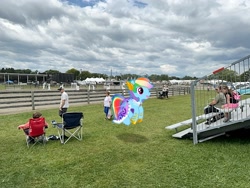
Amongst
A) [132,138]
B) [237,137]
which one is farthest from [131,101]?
[237,137]

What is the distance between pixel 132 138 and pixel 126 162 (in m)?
2.15

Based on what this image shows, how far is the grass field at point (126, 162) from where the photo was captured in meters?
4.08

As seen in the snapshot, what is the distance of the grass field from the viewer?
4.08 meters

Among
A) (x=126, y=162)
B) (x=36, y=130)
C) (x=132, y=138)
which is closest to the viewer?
(x=126, y=162)

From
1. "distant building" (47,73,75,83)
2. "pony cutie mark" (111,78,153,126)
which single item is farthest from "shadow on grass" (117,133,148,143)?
"distant building" (47,73,75,83)

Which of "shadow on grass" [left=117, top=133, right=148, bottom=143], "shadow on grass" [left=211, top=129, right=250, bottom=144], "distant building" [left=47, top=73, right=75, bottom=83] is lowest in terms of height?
"shadow on grass" [left=117, top=133, right=148, bottom=143]

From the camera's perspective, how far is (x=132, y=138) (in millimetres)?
7184

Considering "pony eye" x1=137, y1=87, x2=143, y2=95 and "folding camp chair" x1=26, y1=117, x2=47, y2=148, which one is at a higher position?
"pony eye" x1=137, y1=87, x2=143, y2=95

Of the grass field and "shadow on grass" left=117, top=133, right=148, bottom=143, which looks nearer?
the grass field

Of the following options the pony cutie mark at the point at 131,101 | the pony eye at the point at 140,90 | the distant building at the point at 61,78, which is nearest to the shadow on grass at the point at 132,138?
the pony cutie mark at the point at 131,101

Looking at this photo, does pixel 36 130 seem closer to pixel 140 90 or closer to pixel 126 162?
pixel 126 162

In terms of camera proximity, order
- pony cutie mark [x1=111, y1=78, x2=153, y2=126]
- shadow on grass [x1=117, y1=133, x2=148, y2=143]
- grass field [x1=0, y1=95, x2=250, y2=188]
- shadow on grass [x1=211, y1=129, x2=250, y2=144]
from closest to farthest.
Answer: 1. grass field [x1=0, y1=95, x2=250, y2=188]
2. shadow on grass [x1=211, y1=129, x2=250, y2=144]
3. shadow on grass [x1=117, y1=133, x2=148, y2=143]
4. pony cutie mark [x1=111, y1=78, x2=153, y2=126]

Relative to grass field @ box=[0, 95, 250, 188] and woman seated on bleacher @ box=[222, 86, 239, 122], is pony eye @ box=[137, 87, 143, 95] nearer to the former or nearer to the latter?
grass field @ box=[0, 95, 250, 188]

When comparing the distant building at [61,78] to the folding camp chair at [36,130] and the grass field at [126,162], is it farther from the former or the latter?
the folding camp chair at [36,130]
